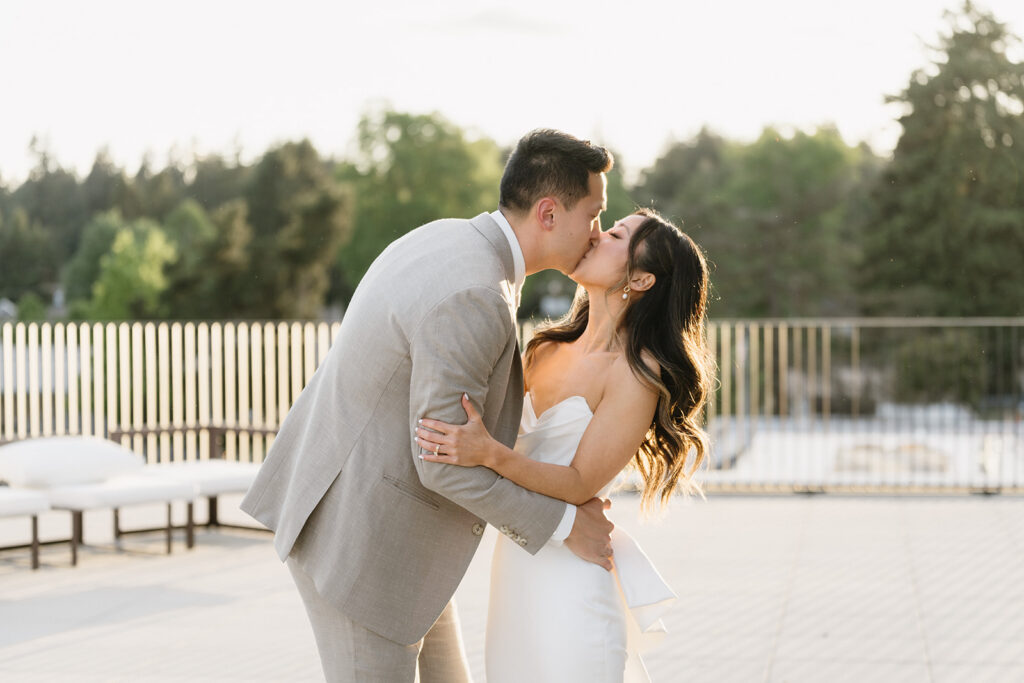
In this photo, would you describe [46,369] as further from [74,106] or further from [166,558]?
[74,106]

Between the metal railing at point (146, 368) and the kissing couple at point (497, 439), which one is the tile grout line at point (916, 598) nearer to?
the kissing couple at point (497, 439)

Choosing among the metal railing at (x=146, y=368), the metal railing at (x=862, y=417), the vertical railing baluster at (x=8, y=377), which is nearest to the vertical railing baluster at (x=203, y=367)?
the metal railing at (x=146, y=368)

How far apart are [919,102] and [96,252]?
35.8 metres

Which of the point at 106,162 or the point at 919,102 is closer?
the point at 919,102

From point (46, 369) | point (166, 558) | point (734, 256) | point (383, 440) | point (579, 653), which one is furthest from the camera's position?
point (734, 256)

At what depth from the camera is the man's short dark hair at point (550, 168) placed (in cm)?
260

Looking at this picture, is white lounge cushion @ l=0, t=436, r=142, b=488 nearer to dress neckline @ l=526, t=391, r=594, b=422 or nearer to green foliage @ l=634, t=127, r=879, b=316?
dress neckline @ l=526, t=391, r=594, b=422

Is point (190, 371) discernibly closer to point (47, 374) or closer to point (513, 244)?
point (47, 374)

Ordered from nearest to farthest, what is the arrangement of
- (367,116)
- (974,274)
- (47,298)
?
(974,274) → (367,116) → (47,298)

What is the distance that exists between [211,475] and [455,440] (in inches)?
206

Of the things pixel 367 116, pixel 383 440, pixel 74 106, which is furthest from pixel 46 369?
pixel 74 106

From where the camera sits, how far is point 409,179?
49.5 meters

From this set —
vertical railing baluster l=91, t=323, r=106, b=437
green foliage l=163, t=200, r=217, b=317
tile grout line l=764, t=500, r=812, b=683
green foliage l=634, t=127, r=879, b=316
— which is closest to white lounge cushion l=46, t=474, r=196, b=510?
tile grout line l=764, t=500, r=812, b=683

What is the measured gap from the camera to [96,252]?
53.4 meters
